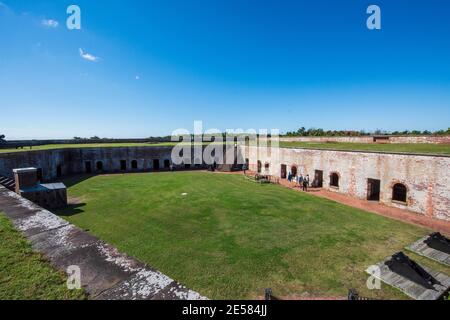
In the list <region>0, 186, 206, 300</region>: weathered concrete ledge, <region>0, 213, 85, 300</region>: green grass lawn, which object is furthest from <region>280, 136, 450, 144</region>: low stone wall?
<region>0, 213, 85, 300</region>: green grass lawn

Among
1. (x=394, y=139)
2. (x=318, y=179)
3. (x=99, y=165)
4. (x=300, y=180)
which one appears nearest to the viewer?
(x=318, y=179)

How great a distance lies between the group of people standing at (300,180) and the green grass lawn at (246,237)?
1.51m

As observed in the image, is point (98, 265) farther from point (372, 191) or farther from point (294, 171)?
point (294, 171)

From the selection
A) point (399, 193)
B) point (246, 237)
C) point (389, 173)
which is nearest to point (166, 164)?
point (246, 237)

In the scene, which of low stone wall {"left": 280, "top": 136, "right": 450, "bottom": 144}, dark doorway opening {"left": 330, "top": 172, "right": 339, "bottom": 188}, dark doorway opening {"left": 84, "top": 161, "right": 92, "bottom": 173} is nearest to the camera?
low stone wall {"left": 280, "top": 136, "right": 450, "bottom": 144}

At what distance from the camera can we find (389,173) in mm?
12773

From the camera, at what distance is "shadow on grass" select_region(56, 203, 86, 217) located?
1119 centimetres

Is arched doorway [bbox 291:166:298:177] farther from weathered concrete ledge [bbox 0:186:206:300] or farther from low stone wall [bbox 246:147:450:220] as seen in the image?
weathered concrete ledge [bbox 0:186:206:300]

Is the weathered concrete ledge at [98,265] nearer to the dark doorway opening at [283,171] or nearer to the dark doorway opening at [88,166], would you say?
the dark doorway opening at [283,171]

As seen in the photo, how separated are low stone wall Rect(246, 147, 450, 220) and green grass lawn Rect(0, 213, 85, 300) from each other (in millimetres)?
14401

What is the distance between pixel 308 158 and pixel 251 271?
13.3 m

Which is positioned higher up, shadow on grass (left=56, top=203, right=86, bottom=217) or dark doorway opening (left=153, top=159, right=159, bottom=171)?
dark doorway opening (left=153, top=159, right=159, bottom=171)

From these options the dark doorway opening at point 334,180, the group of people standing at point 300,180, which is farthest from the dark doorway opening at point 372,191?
the group of people standing at point 300,180

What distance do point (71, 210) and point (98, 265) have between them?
37.6 feet
